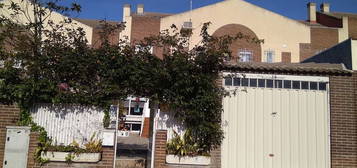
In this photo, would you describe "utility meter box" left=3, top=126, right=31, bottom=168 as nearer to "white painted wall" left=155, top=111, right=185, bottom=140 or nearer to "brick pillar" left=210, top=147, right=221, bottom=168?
"white painted wall" left=155, top=111, right=185, bottom=140

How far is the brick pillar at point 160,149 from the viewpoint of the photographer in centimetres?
790

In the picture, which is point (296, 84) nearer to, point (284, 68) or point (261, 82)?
point (284, 68)

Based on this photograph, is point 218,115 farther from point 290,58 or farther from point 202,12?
point 290,58

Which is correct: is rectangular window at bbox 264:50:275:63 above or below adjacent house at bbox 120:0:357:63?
below

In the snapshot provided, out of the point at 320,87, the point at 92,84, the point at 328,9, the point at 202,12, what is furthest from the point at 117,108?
the point at 328,9

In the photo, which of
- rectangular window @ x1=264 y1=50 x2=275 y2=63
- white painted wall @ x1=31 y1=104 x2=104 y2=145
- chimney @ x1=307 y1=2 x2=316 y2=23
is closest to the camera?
white painted wall @ x1=31 y1=104 x2=104 y2=145

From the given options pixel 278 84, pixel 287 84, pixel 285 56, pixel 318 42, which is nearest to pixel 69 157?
pixel 278 84

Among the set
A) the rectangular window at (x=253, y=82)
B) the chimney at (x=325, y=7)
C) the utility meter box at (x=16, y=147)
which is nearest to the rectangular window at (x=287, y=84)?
the rectangular window at (x=253, y=82)

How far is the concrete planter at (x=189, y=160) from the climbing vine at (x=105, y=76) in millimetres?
232

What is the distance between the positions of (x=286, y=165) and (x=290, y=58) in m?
22.5

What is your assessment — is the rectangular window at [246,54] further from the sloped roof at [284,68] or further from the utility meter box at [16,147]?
the utility meter box at [16,147]

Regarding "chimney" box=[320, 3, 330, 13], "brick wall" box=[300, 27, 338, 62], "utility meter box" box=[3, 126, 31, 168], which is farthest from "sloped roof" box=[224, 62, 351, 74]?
"chimney" box=[320, 3, 330, 13]

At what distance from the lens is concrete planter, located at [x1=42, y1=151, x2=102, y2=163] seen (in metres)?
7.62

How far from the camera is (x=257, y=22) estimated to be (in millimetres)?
28766
